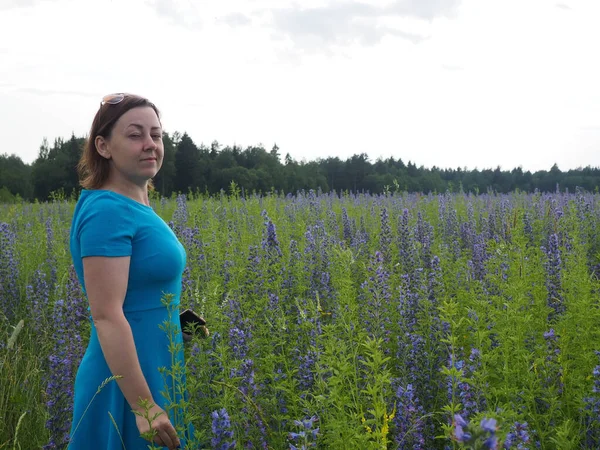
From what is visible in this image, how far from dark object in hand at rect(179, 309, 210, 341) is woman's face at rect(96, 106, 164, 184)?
2.44 feet

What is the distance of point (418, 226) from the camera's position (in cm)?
762

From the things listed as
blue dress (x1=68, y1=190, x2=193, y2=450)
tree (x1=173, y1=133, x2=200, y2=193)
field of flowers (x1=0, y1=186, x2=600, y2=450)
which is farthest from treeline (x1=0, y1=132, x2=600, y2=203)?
blue dress (x1=68, y1=190, x2=193, y2=450)

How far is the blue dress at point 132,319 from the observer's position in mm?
2193

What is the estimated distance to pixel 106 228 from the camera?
6.80 feet

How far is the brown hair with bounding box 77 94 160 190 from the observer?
2.33 metres

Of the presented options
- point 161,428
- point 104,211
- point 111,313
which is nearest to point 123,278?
point 111,313

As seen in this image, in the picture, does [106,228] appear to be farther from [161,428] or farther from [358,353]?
[358,353]

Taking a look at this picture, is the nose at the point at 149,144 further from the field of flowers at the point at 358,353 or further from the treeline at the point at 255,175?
the treeline at the point at 255,175

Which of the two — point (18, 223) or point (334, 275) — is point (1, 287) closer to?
point (334, 275)

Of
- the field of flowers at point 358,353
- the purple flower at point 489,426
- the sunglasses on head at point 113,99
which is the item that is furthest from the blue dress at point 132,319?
the purple flower at point 489,426

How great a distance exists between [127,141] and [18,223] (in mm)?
10150

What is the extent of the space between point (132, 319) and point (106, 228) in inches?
17.9

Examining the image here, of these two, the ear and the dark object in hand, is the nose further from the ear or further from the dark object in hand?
the dark object in hand

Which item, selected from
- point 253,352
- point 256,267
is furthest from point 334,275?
point 253,352
